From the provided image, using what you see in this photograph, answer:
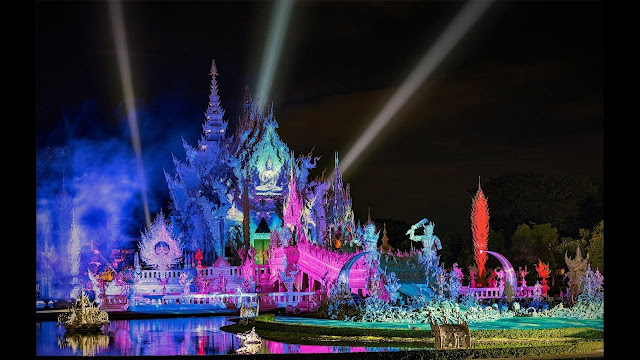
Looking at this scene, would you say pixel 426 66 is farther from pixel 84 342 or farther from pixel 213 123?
pixel 84 342

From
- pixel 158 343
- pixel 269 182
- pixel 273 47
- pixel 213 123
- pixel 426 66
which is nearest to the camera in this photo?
pixel 158 343

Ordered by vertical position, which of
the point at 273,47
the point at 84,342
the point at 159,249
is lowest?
the point at 84,342

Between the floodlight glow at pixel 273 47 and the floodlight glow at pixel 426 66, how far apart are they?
3564 mm

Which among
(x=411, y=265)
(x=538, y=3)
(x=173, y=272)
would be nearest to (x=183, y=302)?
(x=173, y=272)

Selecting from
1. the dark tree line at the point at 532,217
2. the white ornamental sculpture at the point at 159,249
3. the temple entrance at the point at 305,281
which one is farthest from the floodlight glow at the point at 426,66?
the white ornamental sculpture at the point at 159,249

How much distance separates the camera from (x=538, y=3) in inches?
1124

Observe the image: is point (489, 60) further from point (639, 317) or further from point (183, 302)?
point (639, 317)

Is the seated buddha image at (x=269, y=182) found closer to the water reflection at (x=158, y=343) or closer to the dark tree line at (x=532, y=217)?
the dark tree line at (x=532, y=217)

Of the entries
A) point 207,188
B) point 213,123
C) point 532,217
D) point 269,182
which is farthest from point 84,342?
point 532,217

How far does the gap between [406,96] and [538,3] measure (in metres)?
5.12

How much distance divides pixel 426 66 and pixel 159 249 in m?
10.7

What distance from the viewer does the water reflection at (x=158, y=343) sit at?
13.2 meters

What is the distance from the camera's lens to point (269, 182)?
2936 cm

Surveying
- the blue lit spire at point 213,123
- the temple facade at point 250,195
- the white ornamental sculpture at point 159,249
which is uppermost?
the blue lit spire at point 213,123
